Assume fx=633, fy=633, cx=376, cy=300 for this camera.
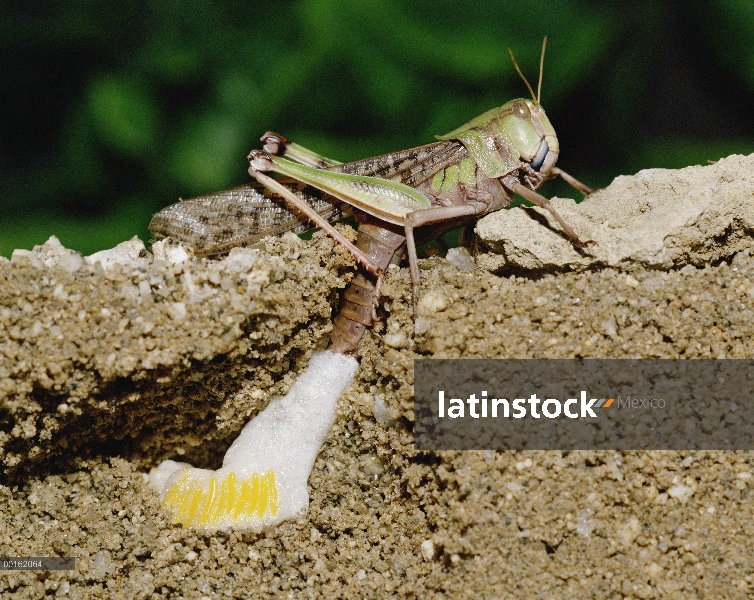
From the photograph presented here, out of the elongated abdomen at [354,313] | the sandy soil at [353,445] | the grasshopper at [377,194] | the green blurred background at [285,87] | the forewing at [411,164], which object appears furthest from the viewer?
the green blurred background at [285,87]

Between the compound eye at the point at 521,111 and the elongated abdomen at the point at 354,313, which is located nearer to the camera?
the elongated abdomen at the point at 354,313

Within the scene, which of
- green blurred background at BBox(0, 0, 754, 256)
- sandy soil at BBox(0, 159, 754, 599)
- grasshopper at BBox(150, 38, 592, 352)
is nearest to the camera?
sandy soil at BBox(0, 159, 754, 599)

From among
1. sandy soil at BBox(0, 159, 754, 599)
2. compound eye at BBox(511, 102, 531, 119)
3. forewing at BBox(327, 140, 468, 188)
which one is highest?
compound eye at BBox(511, 102, 531, 119)

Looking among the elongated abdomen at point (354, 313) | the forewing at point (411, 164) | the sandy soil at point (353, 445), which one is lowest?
the sandy soil at point (353, 445)

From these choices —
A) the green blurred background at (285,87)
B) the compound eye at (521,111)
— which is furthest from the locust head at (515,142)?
the green blurred background at (285,87)

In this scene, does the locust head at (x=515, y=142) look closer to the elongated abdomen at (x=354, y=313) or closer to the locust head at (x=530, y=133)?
the locust head at (x=530, y=133)

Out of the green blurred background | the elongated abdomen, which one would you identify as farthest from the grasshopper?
the green blurred background

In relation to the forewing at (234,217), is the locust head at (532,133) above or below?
above

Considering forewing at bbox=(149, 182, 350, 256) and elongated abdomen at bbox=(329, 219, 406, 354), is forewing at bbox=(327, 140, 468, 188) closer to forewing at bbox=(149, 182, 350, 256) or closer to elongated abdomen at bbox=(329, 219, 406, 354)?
forewing at bbox=(149, 182, 350, 256)
